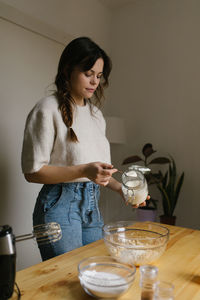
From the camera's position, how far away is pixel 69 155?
4.48 feet

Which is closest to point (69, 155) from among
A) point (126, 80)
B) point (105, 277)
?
point (105, 277)

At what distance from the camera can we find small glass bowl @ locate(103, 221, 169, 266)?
881 mm

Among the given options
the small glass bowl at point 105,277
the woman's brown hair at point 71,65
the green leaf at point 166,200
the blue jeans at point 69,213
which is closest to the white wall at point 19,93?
the woman's brown hair at point 71,65

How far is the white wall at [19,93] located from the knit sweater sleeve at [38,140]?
75cm

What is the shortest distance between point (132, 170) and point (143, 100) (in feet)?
6.68

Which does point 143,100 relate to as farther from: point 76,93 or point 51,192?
point 51,192

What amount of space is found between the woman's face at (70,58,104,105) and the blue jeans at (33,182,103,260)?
48cm

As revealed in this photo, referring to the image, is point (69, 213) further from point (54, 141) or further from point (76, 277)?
point (76, 277)

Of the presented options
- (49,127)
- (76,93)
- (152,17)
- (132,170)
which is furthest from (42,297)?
(152,17)

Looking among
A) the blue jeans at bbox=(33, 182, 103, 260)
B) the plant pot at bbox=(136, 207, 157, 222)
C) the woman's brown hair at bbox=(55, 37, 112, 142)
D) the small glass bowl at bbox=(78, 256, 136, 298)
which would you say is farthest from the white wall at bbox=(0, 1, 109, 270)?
the small glass bowl at bbox=(78, 256, 136, 298)

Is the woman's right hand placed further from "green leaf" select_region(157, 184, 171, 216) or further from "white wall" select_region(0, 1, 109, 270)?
"green leaf" select_region(157, 184, 171, 216)

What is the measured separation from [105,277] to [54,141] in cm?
75

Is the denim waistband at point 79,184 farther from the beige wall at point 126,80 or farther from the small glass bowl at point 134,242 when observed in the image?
the beige wall at point 126,80

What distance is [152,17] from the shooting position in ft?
9.68
